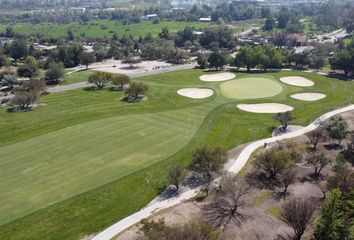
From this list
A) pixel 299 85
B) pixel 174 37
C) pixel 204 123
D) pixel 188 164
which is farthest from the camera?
pixel 174 37

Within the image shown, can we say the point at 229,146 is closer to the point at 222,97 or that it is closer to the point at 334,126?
the point at 334,126

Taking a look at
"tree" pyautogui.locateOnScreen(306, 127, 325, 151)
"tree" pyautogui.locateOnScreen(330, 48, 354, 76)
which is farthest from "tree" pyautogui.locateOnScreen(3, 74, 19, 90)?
"tree" pyautogui.locateOnScreen(330, 48, 354, 76)

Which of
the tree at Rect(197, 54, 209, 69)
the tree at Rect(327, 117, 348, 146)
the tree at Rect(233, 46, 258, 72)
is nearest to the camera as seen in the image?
the tree at Rect(327, 117, 348, 146)

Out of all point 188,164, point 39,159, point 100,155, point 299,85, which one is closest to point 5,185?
point 39,159

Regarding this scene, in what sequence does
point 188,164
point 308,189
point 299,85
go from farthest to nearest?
1. point 299,85
2. point 188,164
3. point 308,189

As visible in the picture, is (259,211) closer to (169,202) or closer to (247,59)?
(169,202)

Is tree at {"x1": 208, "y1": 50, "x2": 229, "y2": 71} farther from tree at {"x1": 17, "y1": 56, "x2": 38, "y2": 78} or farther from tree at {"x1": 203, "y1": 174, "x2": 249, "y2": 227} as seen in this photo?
tree at {"x1": 203, "y1": 174, "x2": 249, "y2": 227}
